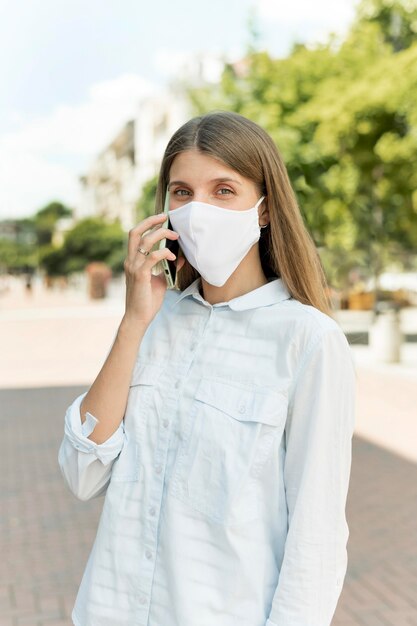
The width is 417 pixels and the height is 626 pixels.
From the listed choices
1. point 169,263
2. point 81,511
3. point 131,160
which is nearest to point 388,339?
point 81,511

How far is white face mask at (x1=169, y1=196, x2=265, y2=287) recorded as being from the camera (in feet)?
5.41

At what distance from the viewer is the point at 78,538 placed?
5180mm

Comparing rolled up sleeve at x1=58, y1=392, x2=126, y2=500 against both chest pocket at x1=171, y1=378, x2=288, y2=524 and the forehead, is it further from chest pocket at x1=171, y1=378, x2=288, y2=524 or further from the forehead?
the forehead

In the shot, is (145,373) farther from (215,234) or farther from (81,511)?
(81,511)

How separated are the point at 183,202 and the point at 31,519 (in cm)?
439

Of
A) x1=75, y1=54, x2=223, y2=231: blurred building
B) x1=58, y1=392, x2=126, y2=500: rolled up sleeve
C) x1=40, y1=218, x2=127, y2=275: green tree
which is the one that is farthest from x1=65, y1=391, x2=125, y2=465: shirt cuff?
x1=40, y1=218, x2=127, y2=275: green tree

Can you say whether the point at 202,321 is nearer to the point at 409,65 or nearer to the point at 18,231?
the point at 409,65

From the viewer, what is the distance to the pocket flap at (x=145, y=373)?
171 cm

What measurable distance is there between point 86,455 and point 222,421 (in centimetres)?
31

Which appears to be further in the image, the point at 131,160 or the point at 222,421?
the point at 131,160

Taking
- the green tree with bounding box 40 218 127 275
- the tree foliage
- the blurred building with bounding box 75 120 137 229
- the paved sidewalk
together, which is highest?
the blurred building with bounding box 75 120 137 229

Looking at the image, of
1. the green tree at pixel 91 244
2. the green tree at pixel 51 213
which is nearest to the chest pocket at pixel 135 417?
the green tree at pixel 91 244

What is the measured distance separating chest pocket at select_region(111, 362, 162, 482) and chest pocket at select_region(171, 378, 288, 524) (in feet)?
0.37

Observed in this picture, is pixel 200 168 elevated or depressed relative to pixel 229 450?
elevated
